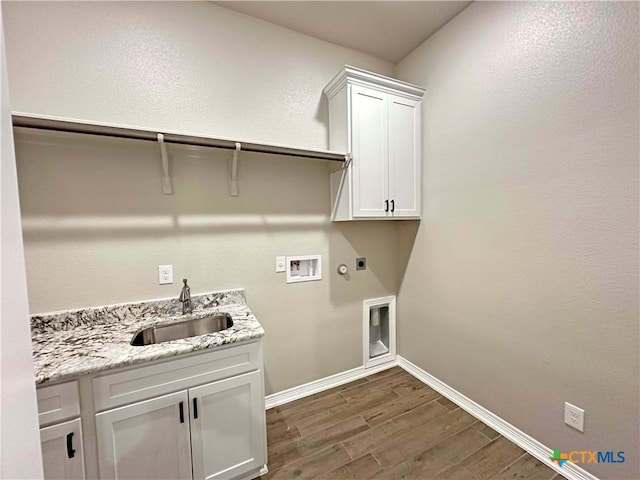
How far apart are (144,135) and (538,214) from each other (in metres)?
2.28

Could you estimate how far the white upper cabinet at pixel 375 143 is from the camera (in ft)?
6.40

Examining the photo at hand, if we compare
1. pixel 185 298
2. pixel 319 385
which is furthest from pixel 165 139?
pixel 319 385

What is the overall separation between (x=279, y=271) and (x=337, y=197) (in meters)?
0.75

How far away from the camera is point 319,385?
227 cm

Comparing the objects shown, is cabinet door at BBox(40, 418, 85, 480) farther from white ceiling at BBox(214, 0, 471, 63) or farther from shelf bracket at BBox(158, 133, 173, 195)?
white ceiling at BBox(214, 0, 471, 63)

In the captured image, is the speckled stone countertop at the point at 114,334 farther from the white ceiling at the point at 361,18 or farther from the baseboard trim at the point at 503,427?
the white ceiling at the point at 361,18

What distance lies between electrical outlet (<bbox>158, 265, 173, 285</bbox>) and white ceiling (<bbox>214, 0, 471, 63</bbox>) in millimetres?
1837

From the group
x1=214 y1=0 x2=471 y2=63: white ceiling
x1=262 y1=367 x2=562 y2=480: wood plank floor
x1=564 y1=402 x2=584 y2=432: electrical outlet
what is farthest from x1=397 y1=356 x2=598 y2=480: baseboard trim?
x1=214 y1=0 x2=471 y2=63: white ceiling

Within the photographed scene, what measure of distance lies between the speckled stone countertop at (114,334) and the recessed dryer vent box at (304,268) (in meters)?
0.41

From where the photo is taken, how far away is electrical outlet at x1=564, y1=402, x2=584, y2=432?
1.43 metres

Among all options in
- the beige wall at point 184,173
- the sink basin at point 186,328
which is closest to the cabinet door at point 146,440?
the sink basin at point 186,328

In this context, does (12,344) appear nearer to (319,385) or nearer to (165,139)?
(165,139)

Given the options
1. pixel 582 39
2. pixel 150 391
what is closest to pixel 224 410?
pixel 150 391

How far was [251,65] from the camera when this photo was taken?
76.6 inches
